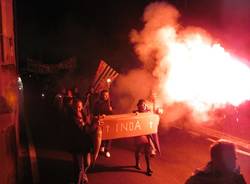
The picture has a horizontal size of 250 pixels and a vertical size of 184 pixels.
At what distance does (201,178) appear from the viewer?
360 cm

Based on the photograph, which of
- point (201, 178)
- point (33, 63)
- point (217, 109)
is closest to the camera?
point (201, 178)

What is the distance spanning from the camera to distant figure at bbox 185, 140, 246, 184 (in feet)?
11.6

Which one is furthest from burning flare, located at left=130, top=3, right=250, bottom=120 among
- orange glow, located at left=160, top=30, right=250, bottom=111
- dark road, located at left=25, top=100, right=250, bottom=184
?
dark road, located at left=25, top=100, right=250, bottom=184

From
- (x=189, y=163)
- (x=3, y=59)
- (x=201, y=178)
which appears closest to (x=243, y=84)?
(x=189, y=163)

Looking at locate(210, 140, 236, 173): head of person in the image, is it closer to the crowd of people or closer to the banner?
the crowd of people

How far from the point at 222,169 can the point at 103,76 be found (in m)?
10.1

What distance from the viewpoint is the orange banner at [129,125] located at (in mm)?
8680

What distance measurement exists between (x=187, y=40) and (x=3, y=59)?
6607 mm

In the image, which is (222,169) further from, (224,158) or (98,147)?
(98,147)

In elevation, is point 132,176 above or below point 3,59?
below

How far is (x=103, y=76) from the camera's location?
13.4 m

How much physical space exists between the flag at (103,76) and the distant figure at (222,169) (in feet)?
32.0

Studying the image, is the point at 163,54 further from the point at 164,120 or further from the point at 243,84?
the point at 164,120

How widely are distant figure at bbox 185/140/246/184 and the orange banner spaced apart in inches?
202
